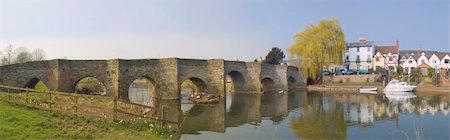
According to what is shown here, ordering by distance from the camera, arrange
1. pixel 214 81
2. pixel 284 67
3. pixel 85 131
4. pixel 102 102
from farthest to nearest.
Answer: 1. pixel 284 67
2. pixel 214 81
3. pixel 102 102
4. pixel 85 131

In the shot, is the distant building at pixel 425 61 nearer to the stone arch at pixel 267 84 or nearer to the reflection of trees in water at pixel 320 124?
the stone arch at pixel 267 84

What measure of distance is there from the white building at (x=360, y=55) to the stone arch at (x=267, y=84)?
2563 cm

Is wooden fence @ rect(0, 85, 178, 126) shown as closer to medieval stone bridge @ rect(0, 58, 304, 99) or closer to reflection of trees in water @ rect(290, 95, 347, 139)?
reflection of trees in water @ rect(290, 95, 347, 139)

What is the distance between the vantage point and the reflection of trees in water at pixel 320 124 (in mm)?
17391

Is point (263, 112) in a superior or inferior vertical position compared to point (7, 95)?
inferior

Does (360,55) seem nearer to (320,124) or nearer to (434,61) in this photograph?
(434,61)

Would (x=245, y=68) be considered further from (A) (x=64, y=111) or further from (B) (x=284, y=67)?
(A) (x=64, y=111)

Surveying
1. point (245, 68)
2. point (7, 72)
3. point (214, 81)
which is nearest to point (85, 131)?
point (7, 72)

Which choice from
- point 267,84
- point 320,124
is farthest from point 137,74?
point 267,84

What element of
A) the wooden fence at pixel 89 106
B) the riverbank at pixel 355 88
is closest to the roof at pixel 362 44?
the riverbank at pixel 355 88

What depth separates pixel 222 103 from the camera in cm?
3189

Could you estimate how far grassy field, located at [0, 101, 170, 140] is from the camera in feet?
37.1

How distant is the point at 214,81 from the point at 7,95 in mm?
22120

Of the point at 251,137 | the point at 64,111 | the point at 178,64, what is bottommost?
the point at 251,137
